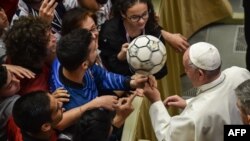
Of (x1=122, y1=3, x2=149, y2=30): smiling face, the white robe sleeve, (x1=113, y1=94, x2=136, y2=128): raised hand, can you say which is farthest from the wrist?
(x1=122, y1=3, x2=149, y2=30): smiling face

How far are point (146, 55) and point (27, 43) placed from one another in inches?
23.7

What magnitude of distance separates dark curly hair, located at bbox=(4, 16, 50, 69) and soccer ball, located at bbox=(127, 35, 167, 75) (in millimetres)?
444

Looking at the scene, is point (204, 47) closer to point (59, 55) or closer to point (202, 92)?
point (202, 92)

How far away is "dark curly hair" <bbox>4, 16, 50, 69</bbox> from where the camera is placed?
8.20 feet

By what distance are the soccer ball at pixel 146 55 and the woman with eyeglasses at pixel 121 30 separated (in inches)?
10.4

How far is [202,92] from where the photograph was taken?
7.82ft

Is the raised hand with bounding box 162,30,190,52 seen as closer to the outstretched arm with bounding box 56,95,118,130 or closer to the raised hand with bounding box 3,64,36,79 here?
the outstretched arm with bounding box 56,95,118,130

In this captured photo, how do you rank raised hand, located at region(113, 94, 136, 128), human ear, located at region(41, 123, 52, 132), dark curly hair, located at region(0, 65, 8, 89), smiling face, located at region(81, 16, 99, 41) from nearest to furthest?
human ear, located at region(41, 123, 52, 132)
dark curly hair, located at region(0, 65, 8, 89)
raised hand, located at region(113, 94, 136, 128)
smiling face, located at region(81, 16, 99, 41)

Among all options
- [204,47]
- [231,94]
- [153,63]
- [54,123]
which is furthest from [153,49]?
[54,123]

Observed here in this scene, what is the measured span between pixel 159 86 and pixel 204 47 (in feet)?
3.45

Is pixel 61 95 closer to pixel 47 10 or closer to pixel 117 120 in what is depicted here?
pixel 117 120

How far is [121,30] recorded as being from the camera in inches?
114

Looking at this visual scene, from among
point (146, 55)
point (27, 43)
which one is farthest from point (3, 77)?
point (146, 55)

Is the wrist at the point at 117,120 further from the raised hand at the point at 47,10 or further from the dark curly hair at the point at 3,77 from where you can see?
the raised hand at the point at 47,10
